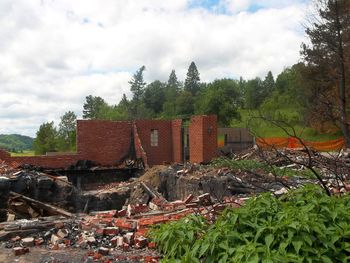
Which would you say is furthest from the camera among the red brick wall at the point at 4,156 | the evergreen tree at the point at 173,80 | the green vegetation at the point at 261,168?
the evergreen tree at the point at 173,80

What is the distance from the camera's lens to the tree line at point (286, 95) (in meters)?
14.4

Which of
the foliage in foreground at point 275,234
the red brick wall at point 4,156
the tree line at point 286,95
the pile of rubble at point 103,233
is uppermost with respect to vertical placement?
the tree line at point 286,95

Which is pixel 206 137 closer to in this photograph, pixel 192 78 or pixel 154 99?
pixel 154 99

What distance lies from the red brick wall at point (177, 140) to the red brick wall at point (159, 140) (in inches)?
12.1

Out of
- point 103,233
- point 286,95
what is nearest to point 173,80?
point 286,95

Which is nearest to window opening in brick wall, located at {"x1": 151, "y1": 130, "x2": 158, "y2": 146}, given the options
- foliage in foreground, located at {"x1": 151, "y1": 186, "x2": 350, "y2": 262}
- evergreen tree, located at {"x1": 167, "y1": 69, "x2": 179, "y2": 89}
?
foliage in foreground, located at {"x1": 151, "y1": 186, "x2": 350, "y2": 262}

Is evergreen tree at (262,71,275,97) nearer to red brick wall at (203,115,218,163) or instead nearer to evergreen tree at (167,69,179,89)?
evergreen tree at (167,69,179,89)

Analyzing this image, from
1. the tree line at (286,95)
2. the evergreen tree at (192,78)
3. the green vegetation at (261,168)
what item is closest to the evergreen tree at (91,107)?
the tree line at (286,95)

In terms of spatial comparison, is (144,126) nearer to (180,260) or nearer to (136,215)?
(136,215)

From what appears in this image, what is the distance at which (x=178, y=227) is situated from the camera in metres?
4.85

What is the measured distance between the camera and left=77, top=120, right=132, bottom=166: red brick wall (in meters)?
21.4

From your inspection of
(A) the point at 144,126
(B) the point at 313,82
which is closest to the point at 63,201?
(A) the point at 144,126

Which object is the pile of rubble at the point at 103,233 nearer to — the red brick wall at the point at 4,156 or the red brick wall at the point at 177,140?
the red brick wall at the point at 4,156

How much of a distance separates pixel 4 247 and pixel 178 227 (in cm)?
331
